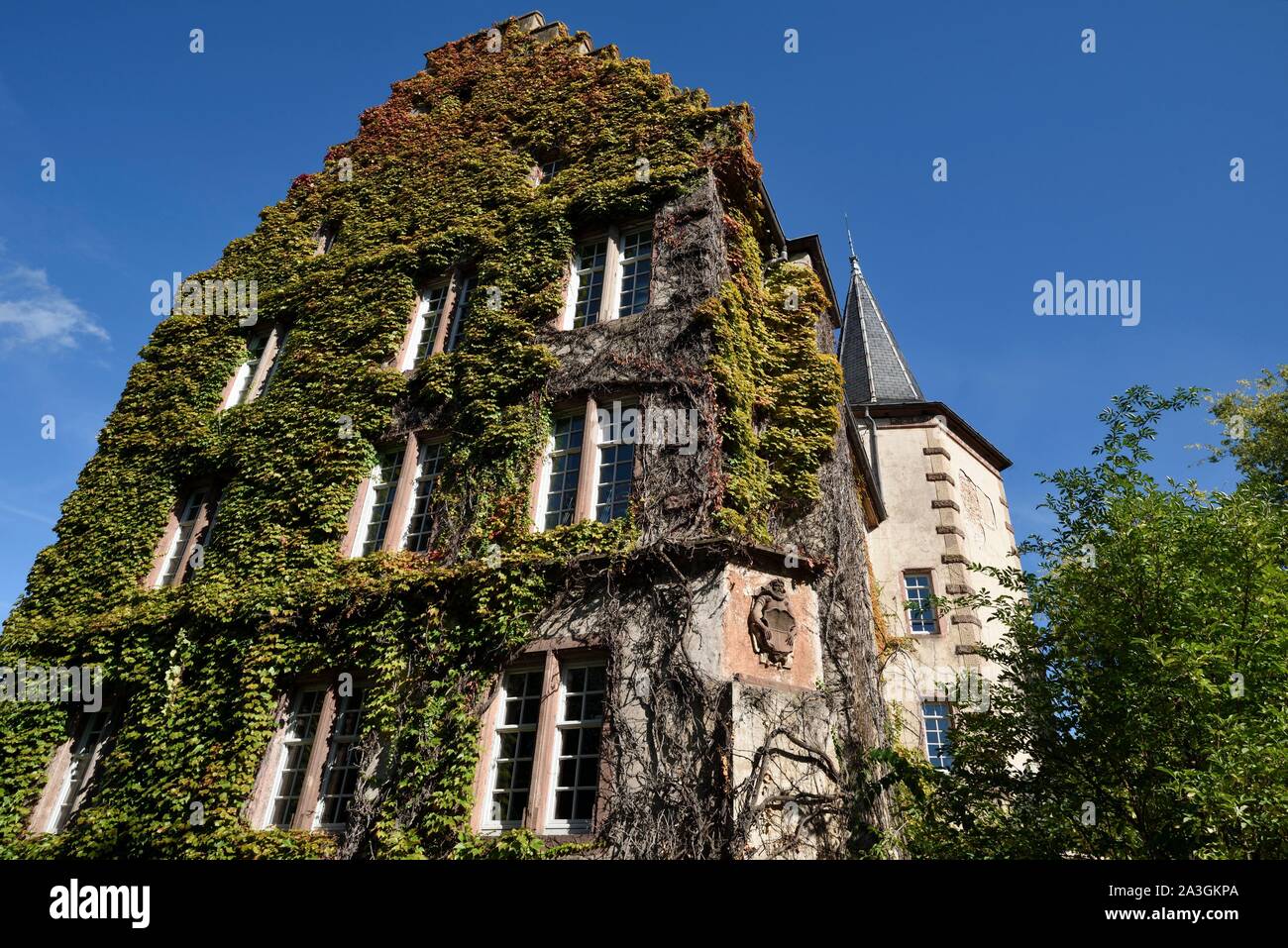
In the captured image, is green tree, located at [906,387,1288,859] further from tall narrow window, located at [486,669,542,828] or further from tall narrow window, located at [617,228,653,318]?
tall narrow window, located at [617,228,653,318]

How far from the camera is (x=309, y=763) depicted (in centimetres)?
1058

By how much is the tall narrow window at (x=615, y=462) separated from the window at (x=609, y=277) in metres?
2.32

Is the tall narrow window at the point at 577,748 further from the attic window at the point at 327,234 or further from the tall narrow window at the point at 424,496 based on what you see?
the attic window at the point at 327,234

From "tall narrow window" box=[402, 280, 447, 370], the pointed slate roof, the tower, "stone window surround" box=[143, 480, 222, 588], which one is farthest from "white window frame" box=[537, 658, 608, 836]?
the pointed slate roof

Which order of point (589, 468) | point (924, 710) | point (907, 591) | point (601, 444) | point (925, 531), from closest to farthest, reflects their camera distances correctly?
1. point (589, 468)
2. point (601, 444)
3. point (924, 710)
4. point (907, 591)
5. point (925, 531)

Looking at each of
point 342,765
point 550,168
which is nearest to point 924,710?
point 342,765

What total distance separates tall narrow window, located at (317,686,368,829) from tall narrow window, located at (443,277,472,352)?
665cm

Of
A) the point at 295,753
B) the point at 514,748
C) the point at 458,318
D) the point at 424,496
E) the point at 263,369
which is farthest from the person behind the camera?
the point at 263,369

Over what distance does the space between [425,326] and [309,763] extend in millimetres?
8526

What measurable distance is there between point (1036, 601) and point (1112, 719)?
1701 millimetres

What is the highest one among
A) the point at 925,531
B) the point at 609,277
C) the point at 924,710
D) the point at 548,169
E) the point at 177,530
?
the point at 548,169

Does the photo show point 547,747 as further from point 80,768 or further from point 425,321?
point 425,321
